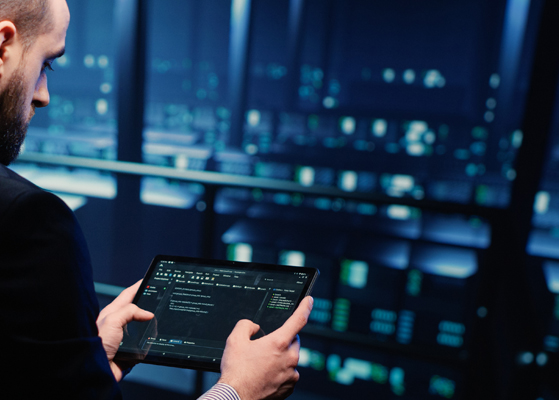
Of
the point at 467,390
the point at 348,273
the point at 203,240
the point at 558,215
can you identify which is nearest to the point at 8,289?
the point at 203,240

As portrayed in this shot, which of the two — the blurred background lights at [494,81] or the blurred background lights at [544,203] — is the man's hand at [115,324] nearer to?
the blurred background lights at [544,203]

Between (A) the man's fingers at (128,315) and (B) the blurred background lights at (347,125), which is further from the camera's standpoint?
(B) the blurred background lights at (347,125)

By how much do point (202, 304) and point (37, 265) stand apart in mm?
293

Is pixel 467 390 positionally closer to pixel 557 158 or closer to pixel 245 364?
pixel 245 364

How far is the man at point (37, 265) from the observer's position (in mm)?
366

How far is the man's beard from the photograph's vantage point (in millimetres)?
439

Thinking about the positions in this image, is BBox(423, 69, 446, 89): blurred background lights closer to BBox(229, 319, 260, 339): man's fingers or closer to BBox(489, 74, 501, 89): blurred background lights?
BBox(489, 74, 501, 89): blurred background lights

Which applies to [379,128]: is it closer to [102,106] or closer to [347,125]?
[347,125]

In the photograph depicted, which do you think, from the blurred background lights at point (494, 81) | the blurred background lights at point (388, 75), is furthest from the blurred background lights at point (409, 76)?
the blurred background lights at point (494, 81)

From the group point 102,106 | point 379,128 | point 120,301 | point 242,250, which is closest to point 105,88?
point 102,106

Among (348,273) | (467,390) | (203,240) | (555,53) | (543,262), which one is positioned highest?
(555,53)

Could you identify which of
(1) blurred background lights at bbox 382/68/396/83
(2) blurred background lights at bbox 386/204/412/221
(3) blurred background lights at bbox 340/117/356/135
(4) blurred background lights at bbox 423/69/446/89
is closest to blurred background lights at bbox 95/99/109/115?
(3) blurred background lights at bbox 340/117/356/135

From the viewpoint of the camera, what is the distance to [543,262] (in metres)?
2.55

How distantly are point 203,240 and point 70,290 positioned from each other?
70 cm
